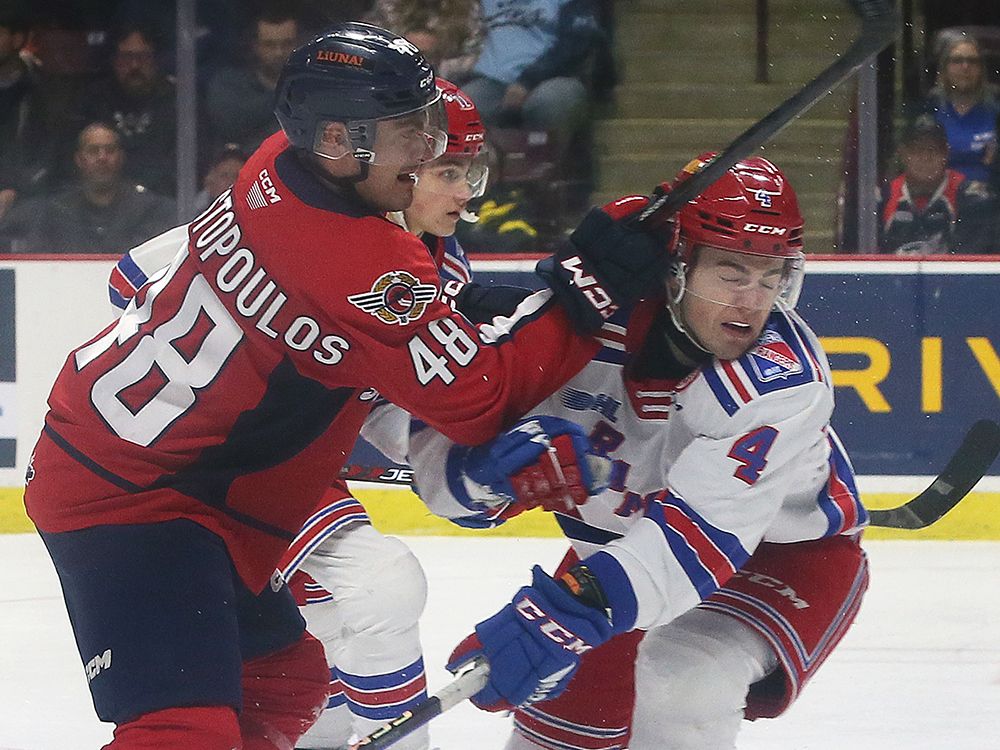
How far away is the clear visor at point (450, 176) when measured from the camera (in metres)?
2.80

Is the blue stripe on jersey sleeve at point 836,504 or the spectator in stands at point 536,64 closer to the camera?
the blue stripe on jersey sleeve at point 836,504

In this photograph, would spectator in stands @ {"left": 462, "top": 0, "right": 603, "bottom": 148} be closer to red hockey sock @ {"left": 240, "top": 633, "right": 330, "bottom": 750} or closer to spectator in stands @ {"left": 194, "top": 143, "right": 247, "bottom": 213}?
spectator in stands @ {"left": 194, "top": 143, "right": 247, "bottom": 213}

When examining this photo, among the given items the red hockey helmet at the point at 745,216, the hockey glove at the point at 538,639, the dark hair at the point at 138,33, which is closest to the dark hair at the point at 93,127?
the dark hair at the point at 138,33

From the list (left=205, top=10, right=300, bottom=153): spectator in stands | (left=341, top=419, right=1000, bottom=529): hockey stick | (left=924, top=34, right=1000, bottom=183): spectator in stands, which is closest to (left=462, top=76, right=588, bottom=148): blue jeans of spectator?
(left=205, top=10, right=300, bottom=153): spectator in stands

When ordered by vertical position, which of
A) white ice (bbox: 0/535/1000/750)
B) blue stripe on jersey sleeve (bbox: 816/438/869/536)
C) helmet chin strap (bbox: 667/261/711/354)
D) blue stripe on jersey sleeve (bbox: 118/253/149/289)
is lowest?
white ice (bbox: 0/535/1000/750)

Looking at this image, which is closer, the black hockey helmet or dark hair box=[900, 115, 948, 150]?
the black hockey helmet

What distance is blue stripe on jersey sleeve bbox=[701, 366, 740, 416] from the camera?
1.96 metres

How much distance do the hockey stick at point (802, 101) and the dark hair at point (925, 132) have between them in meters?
2.84

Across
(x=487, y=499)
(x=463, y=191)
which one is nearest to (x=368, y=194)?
(x=487, y=499)

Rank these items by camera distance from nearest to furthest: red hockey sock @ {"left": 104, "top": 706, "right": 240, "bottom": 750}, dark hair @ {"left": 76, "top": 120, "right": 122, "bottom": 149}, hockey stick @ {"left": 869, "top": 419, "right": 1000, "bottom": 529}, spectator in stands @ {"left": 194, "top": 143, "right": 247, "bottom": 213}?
red hockey sock @ {"left": 104, "top": 706, "right": 240, "bottom": 750}
hockey stick @ {"left": 869, "top": 419, "right": 1000, "bottom": 529}
spectator in stands @ {"left": 194, "top": 143, "right": 247, "bottom": 213}
dark hair @ {"left": 76, "top": 120, "right": 122, "bottom": 149}

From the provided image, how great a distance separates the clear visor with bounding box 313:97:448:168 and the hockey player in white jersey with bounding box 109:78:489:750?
1.22 feet

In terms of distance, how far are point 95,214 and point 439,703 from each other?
3242mm

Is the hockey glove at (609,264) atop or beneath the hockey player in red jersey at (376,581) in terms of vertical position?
atop

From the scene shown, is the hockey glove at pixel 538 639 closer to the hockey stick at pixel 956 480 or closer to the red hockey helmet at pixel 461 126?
the hockey stick at pixel 956 480
